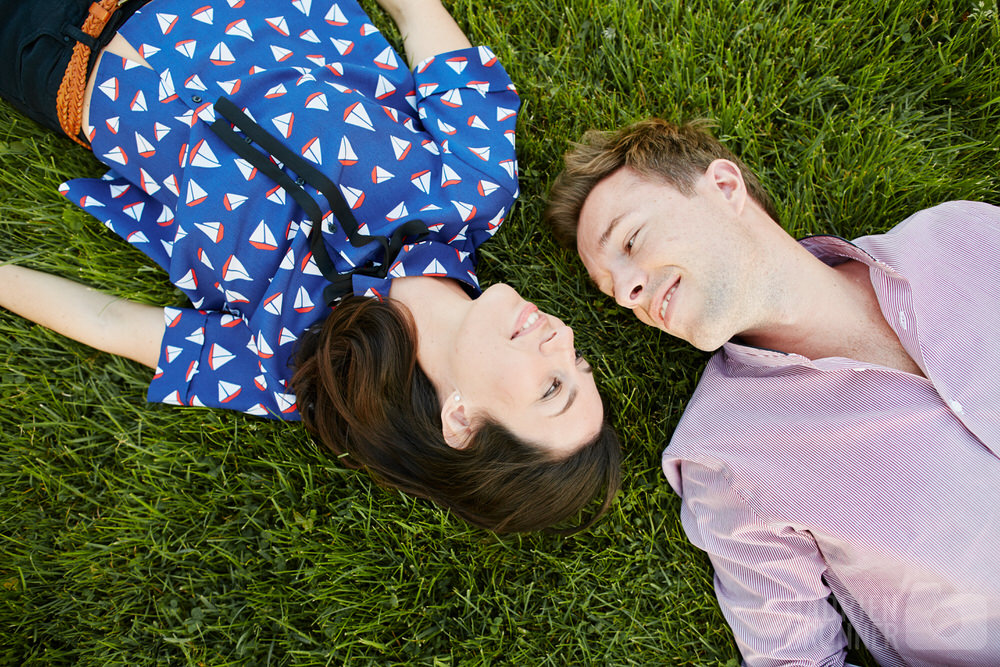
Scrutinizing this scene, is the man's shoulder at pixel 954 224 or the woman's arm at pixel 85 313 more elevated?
the man's shoulder at pixel 954 224

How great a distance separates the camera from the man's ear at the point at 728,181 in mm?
2834

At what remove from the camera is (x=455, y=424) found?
266 cm

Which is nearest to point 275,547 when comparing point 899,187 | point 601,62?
point 601,62

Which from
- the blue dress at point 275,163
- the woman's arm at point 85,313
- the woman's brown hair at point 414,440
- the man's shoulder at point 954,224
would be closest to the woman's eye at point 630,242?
the blue dress at point 275,163

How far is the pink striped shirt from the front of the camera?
2.51m

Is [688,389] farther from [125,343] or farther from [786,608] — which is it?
[125,343]

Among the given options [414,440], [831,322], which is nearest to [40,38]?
[414,440]

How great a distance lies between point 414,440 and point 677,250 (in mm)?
1455

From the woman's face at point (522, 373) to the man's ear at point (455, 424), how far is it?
4 cm

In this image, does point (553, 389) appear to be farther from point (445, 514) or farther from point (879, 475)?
point (879, 475)

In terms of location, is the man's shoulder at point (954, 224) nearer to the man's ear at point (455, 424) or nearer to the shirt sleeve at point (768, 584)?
the shirt sleeve at point (768, 584)

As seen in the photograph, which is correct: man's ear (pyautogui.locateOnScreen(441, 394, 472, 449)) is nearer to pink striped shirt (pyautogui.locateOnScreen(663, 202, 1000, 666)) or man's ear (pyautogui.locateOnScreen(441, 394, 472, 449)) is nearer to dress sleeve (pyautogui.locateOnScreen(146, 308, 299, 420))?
dress sleeve (pyautogui.locateOnScreen(146, 308, 299, 420))

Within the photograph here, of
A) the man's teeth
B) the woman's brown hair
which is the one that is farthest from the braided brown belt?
the man's teeth

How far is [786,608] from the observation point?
2756mm
